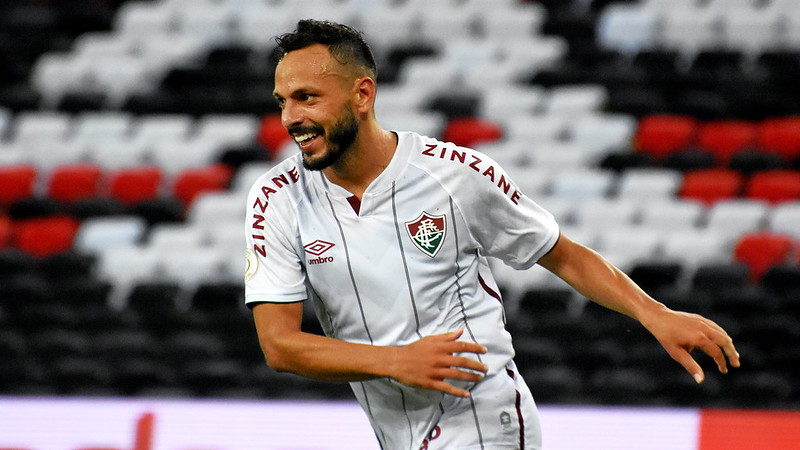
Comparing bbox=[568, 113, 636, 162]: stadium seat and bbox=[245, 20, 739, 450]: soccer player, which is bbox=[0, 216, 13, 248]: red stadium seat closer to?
bbox=[568, 113, 636, 162]: stadium seat

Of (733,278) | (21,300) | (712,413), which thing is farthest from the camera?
(21,300)

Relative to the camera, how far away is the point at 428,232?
285cm

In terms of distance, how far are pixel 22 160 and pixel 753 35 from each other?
6.43m

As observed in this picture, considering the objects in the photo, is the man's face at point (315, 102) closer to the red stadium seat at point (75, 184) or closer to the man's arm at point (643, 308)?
the man's arm at point (643, 308)

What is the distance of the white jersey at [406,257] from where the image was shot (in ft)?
9.22

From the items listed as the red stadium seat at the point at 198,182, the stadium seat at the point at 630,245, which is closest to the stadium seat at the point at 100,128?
the red stadium seat at the point at 198,182

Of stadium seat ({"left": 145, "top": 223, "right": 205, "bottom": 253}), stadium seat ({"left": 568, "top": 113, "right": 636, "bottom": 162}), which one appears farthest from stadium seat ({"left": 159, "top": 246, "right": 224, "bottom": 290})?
stadium seat ({"left": 568, "top": 113, "right": 636, "bottom": 162})

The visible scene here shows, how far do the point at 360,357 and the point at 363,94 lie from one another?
0.71 metres

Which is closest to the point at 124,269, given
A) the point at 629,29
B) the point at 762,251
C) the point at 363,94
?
the point at 762,251

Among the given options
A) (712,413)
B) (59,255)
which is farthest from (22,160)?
(712,413)

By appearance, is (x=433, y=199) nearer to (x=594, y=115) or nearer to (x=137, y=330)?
(x=137, y=330)

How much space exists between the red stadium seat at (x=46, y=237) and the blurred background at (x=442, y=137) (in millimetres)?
18

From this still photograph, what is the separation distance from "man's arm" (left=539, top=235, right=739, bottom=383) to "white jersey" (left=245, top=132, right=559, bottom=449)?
0.08 meters

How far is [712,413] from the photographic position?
3926 millimetres
